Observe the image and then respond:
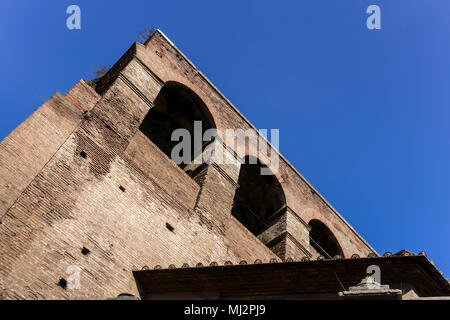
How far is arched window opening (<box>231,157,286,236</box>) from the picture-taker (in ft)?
46.6

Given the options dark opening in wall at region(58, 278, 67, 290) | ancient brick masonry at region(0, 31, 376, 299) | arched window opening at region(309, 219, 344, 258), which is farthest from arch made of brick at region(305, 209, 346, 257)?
dark opening in wall at region(58, 278, 67, 290)

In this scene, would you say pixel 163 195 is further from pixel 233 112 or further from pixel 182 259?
pixel 233 112

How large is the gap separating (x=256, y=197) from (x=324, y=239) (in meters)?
2.73

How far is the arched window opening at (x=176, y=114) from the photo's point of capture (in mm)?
12953

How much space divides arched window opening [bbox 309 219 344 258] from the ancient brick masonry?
165 centimetres

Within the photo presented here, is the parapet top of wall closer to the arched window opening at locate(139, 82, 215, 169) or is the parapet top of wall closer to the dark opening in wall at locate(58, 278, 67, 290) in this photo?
the arched window opening at locate(139, 82, 215, 169)

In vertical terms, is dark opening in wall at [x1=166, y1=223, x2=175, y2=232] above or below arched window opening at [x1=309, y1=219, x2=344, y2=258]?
below

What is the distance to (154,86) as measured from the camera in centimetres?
1155

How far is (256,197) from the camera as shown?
1484 centimetres

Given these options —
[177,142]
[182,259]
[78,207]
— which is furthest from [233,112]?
[78,207]

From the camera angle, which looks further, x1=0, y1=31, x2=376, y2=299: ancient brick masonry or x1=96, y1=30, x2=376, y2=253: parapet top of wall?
x1=96, y1=30, x2=376, y2=253: parapet top of wall

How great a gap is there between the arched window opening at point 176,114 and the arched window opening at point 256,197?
5.54ft

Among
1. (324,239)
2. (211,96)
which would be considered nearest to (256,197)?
(324,239)

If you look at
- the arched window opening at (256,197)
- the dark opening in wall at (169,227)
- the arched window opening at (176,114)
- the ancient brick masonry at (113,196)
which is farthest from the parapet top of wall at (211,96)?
the dark opening in wall at (169,227)
